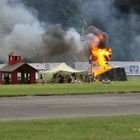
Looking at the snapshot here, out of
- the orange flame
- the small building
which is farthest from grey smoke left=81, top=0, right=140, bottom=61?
the small building

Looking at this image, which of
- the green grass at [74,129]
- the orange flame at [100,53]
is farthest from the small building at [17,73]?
the green grass at [74,129]

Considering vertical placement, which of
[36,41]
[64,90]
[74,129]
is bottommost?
Result: [74,129]

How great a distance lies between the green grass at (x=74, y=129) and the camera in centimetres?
Answer: 1377

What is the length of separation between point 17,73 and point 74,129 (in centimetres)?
5054

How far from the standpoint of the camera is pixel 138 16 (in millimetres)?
113562

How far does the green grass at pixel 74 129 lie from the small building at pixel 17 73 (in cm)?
4694

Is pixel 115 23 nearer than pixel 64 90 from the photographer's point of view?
No

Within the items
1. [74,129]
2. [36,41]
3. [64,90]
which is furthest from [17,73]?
[74,129]

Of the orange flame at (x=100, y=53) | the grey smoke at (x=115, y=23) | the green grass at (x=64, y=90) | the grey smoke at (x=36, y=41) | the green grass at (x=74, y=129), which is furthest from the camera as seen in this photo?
the grey smoke at (x=115, y=23)

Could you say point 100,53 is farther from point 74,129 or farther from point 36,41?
point 74,129

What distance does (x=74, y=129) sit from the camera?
15.1 m

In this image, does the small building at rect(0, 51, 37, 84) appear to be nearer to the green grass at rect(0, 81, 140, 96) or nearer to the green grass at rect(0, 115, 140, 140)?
the green grass at rect(0, 81, 140, 96)

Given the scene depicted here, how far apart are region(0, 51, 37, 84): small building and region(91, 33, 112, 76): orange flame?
33.0 ft

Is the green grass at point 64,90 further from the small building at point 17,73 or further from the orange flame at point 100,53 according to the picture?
the orange flame at point 100,53
